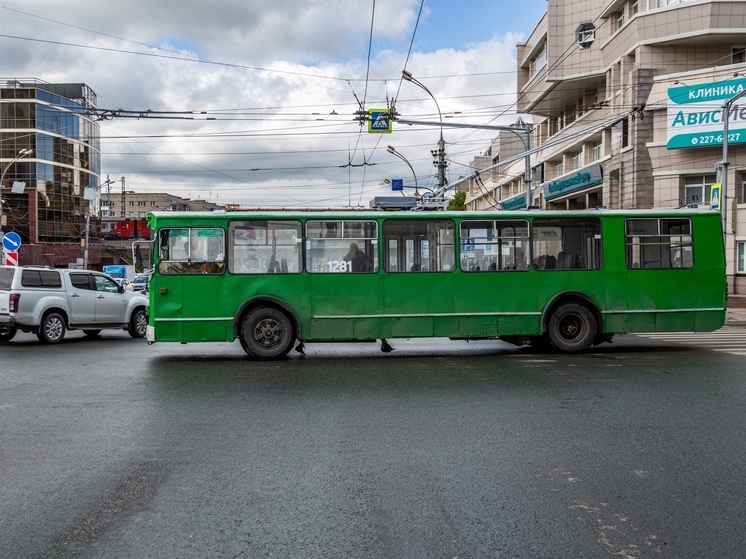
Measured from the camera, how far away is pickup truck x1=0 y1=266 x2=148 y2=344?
16.2m

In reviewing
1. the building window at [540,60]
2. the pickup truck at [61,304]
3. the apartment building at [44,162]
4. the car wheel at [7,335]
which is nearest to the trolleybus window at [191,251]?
the pickup truck at [61,304]

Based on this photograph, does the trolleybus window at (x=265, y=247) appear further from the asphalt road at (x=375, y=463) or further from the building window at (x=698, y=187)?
the building window at (x=698, y=187)

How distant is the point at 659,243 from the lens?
14.1 metres

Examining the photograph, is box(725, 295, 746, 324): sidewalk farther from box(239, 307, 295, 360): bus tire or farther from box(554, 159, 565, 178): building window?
box(554, 159, 565, 178): building window

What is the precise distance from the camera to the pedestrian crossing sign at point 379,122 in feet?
70.0

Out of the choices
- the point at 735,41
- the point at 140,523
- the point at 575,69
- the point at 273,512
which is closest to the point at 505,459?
the point at 273,512

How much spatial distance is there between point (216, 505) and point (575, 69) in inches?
1558

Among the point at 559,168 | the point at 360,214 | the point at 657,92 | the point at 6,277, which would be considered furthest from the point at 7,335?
the point at 559,168

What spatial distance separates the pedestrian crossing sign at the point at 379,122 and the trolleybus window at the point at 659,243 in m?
9.34

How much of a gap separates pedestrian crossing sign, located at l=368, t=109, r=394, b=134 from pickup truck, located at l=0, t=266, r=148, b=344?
8.22 metres

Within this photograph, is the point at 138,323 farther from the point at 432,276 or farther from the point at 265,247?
the point at 432,276

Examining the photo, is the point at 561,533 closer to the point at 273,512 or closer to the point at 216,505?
the point at 273,512

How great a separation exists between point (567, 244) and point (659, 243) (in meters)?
1.86

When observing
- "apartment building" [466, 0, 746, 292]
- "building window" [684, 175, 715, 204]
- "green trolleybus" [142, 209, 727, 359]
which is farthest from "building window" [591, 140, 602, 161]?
"green trolleybus" [142, 209, 727, 359]
